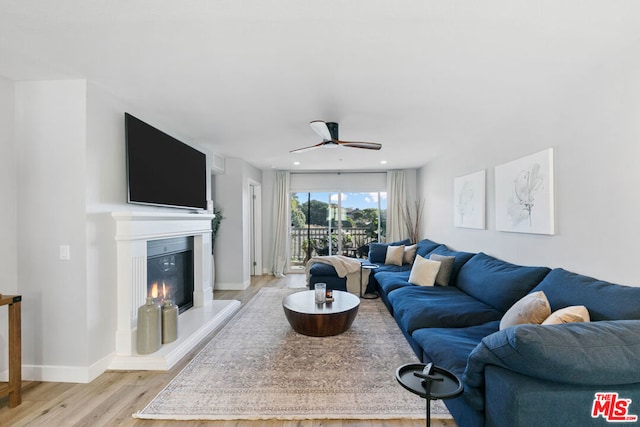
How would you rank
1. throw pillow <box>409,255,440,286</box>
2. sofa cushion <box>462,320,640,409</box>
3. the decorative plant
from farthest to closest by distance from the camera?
the decorative plant
throw pillow <box>409,255,440,286</box>
sofa cushion <box>462,320,640,409</box>

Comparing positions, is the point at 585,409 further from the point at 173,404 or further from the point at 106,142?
the point at 106,142

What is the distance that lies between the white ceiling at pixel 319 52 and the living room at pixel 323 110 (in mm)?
13

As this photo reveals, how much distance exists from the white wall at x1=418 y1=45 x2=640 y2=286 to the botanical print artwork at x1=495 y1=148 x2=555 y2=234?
0.07 m

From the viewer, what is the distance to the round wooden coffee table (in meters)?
3.12

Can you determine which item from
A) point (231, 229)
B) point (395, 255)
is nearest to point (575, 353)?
point (395, 255)

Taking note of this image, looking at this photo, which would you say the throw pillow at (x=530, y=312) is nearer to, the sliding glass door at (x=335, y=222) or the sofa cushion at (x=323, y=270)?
the sofa cushion at (x=323, y=270)

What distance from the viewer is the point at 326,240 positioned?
7.25 m

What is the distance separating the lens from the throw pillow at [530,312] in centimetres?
197

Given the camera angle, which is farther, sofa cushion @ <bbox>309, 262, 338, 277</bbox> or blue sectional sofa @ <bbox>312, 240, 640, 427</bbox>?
sofa cushion @ <bbox>309, 262, 338, 277</bbox>

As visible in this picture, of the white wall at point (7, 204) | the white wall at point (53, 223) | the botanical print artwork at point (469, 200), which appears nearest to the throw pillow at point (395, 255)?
the botanical print artwork at point (469, 200)

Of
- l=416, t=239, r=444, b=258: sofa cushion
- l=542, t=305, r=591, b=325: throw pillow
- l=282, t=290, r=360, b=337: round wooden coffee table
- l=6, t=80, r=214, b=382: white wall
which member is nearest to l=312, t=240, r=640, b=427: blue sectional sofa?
l=542, t=305, r=591, b=325: throw pillow

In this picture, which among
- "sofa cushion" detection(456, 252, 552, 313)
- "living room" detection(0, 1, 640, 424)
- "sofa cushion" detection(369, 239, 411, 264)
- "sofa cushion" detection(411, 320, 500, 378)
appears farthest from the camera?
"sofa cushion" detection(369, 239, 411, 264)

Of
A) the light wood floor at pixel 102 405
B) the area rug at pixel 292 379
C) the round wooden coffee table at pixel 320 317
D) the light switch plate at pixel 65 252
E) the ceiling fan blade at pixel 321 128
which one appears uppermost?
the ceiling fan blade at pixel 321 128

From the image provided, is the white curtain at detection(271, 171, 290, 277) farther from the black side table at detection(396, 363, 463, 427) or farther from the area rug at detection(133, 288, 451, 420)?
the black side table at detection(396, 363, 463, 427)
